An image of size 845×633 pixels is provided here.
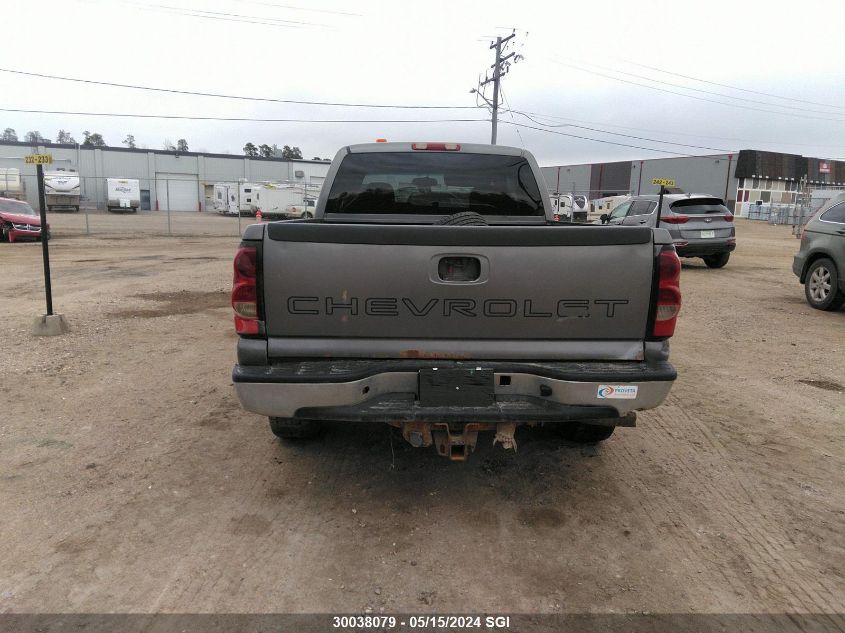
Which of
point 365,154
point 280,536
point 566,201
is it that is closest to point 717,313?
point 365,154

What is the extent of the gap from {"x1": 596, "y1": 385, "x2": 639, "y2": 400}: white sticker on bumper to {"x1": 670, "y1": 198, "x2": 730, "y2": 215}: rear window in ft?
41.5

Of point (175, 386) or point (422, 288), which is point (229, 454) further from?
point (422, 288)

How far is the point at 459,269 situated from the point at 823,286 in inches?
345

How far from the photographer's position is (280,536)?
10.2 ft

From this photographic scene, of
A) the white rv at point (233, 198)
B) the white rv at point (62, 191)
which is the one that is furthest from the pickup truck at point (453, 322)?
the white rv at point (62, 191)

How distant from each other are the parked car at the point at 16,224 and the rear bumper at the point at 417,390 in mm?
20337

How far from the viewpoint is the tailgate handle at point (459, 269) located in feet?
9.87

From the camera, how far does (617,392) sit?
9.95 feet

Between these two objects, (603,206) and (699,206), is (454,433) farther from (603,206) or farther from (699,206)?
(603,206)

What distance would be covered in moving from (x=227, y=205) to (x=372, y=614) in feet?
168

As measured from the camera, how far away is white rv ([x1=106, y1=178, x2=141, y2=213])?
45.2 metres

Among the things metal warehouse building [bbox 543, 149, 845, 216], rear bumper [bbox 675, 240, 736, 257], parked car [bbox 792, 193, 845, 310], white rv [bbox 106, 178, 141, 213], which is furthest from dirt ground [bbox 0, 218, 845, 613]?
metal warehouse building [bbox 543, 149, 845, 216]

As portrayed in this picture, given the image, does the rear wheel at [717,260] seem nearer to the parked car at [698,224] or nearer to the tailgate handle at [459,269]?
the parked car at [698,224]

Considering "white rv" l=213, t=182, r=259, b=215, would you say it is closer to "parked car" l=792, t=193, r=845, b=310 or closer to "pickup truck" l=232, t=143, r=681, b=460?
"parked car" l=792, t=193, r=845, b=310
